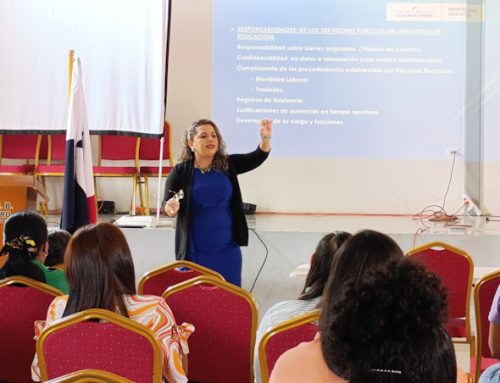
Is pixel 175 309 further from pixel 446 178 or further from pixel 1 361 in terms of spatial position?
pixel 446 178

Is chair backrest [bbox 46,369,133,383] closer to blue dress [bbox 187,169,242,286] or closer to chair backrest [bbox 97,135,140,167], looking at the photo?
blue dress [bbox 187,169,242,286]

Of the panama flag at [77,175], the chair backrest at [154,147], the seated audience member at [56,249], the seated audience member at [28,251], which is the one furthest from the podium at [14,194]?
the seated audience member at [28,251]

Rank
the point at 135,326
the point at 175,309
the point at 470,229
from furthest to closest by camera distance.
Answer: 1. the point at 470,229
2. the point at 175,309
3. the point at 135,326

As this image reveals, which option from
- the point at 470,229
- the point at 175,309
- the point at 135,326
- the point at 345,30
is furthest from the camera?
the point at 345,30

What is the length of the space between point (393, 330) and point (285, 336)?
3.30ft

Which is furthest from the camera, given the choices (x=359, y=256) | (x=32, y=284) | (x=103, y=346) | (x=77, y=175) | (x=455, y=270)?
(x=77, y=175)

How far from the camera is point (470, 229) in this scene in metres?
6.17

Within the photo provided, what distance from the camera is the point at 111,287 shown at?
232 cm

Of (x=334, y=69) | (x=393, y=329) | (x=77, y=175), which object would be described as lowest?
(x=393, y=329)

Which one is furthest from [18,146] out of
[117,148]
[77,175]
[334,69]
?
[334,69]

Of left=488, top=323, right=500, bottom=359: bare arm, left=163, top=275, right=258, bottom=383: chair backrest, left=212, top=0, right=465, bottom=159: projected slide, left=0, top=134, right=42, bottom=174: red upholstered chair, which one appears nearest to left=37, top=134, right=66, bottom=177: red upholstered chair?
left=0, top=134, right=42, bottom=174: red upholstered chair

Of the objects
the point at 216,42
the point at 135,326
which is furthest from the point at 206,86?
the point at 135,326

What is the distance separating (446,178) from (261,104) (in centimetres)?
207

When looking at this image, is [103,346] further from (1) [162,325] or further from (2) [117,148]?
(2) [117,148]
